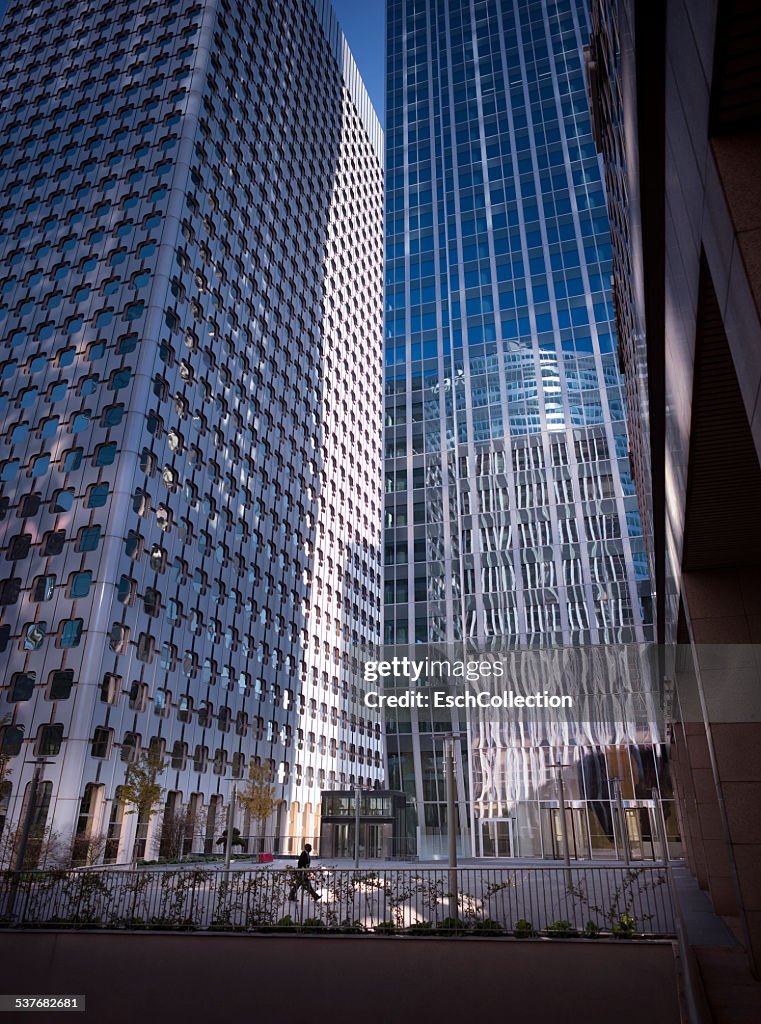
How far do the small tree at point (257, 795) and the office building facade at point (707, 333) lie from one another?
3066 cm

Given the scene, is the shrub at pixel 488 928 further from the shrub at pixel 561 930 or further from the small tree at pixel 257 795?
the small tree at pixel 257 795

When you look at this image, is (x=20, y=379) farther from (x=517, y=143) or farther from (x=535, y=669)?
(x=517, y=143)

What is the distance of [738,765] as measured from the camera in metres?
13.4

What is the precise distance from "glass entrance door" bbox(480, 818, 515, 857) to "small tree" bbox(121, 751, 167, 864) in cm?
2034

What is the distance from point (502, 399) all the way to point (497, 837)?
32.7 m

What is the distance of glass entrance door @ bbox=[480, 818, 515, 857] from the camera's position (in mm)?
44125

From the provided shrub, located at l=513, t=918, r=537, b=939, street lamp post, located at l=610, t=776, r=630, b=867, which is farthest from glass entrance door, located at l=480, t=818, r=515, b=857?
shrub, located at l=513, t=918, r=537, b=939

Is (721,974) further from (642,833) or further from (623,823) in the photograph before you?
(642,833)

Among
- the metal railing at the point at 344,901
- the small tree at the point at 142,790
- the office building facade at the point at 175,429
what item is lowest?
the metal railing at the point at 344,901

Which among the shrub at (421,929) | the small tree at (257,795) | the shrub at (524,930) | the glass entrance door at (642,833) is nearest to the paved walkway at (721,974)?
the shrub at (524,930)

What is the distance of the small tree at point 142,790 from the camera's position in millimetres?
34062

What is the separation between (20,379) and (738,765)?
150ft

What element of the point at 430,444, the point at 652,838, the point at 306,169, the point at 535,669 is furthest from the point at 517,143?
the point at 652,838

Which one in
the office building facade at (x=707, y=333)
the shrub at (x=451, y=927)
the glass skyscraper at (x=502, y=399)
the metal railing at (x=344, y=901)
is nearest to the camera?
the office building facade at (x=707, y=333)
